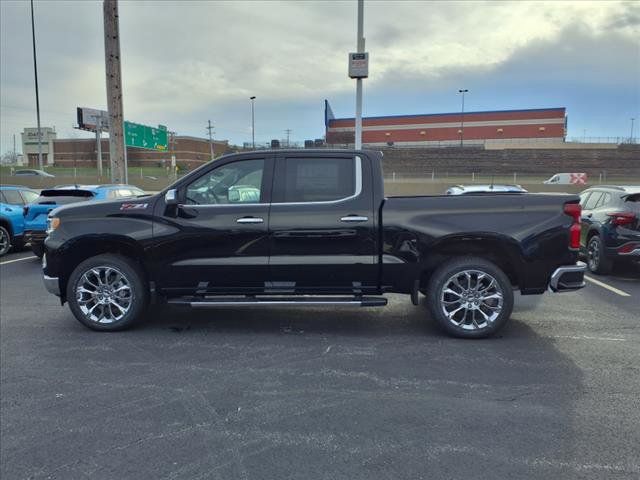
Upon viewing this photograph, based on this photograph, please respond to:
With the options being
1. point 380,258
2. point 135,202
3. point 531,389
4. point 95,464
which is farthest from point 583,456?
point 135,202

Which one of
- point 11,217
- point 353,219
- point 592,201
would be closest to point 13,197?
point 11,217

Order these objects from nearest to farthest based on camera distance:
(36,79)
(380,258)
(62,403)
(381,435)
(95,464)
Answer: (95,464) < (381,435) < (62,403) < (380,258) < (36,79)

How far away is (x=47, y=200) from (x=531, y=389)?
10053mm

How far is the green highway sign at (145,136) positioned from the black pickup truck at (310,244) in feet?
94.6

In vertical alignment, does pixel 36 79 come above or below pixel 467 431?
above

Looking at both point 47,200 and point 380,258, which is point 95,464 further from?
point 47,200

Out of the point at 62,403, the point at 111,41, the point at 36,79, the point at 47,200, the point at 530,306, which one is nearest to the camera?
the point at 62,403

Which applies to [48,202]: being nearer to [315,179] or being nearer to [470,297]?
[315,179]

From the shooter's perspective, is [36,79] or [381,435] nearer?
[381,435]

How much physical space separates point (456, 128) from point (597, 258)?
71625 mm

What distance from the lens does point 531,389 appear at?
153 inches

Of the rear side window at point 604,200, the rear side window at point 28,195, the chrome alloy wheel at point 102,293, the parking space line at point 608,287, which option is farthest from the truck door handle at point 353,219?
the rear side window at point 28,195

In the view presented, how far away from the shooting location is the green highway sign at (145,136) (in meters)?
32.7

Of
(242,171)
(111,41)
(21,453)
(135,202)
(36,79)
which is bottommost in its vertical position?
(21,453)
